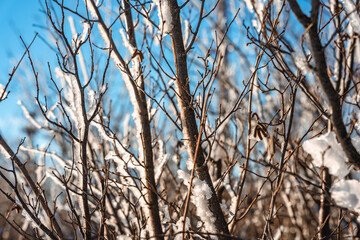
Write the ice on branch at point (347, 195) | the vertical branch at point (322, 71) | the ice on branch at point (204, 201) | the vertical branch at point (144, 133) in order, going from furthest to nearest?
1. the vertical branch at point (144, 133)
2. the ice on branch at point (204, 201)
3. the ice on branch at point (347, 195)
4. the vertical branch at point (322, 71)

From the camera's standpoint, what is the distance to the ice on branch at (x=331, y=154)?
123 centimetres

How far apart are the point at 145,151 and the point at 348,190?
1.33m

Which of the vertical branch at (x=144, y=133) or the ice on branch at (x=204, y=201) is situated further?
the vertical branch at (x=144, y=133)

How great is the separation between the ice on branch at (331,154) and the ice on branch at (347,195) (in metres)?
0.05

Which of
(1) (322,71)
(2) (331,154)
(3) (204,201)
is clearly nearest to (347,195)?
(2) (331,154)

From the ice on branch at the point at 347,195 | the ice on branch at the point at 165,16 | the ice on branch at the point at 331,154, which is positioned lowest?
the ice on branch at the point at 347,195

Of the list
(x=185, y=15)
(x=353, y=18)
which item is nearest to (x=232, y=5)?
(x=185, y=15)

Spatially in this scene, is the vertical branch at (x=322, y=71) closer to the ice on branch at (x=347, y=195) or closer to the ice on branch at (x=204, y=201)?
the ice on branch at (x=347, y=195)

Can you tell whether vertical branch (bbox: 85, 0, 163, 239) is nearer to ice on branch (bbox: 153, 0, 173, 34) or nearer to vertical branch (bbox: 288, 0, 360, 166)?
ice on branch (bbox: 153, 0, 173, 34)

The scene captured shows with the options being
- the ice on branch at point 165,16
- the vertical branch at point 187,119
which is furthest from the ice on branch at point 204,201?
the ice on branch at point 165,16

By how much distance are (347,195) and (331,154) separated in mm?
185

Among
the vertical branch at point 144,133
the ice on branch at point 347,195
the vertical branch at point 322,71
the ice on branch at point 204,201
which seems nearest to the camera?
the vertical branch at point 322,71

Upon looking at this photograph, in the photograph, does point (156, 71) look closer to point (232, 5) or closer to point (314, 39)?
point (314, 39)

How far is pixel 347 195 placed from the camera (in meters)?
1.22
